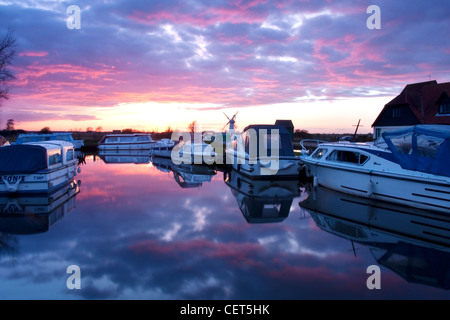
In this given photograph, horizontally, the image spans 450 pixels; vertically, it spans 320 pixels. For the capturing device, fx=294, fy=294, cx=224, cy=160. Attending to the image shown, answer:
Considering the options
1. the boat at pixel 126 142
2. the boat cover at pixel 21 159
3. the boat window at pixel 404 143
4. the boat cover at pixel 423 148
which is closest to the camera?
the boat cover at pixel 423 148

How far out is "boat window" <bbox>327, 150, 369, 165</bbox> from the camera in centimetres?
1416

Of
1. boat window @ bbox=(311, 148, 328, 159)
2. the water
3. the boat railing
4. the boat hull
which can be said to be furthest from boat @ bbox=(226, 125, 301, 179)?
the water

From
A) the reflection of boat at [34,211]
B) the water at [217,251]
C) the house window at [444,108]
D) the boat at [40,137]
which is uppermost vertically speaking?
the house window at [444,108]

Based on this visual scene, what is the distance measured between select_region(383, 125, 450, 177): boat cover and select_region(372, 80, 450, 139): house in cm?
2209

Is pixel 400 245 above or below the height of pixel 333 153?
below

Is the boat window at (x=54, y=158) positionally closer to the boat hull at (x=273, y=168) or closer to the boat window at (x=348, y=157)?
the boat hull at (x=273, y=168)

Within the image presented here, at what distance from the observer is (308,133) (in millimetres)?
66062

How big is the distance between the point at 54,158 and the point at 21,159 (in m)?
2.00

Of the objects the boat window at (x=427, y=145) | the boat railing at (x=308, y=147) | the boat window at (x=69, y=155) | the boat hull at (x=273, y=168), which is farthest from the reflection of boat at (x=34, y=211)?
the boat railing at (x=308, y=147)

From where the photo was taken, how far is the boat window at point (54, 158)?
15789 mm

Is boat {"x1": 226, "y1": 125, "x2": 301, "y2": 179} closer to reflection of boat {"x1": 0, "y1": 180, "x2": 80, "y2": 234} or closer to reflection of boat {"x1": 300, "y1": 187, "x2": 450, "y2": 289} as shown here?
reflection of boat {"x1": 300, "y1": 187, "x2": 450, "y2": 289}

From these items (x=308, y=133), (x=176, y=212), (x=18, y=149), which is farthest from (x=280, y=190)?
(x=308, y=133)
